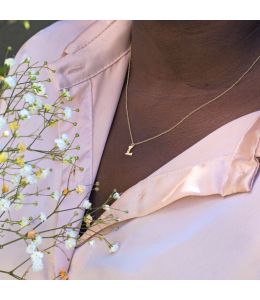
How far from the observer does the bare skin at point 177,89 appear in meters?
0.89

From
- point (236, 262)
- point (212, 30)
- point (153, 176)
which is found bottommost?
point (236, 262)

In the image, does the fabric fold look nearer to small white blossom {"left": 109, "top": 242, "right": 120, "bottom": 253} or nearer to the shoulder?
small white blossom {"left": 109, "top": 242, "right": 120, "bottom": 253}

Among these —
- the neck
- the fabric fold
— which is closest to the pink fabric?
the fabric fold

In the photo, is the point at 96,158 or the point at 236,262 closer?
the point at 236,262

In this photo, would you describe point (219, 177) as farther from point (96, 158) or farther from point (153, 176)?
point (96, 158)

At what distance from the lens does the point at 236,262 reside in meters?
0.74

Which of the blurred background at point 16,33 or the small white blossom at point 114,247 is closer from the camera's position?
the small white blossom at point 114,247

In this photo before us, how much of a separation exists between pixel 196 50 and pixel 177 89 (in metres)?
0.12

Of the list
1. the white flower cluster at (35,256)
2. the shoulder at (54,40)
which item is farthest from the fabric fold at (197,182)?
the shoulder at (54,40)

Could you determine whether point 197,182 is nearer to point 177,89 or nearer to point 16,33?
point 177,89

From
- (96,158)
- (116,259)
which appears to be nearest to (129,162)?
(96,158)

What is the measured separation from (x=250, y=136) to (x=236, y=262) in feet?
0.69

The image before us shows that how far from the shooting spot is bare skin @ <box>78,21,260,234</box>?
0.89 meters

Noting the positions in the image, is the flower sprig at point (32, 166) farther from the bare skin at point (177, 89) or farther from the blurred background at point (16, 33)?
the blurred background at point (16, 33)
